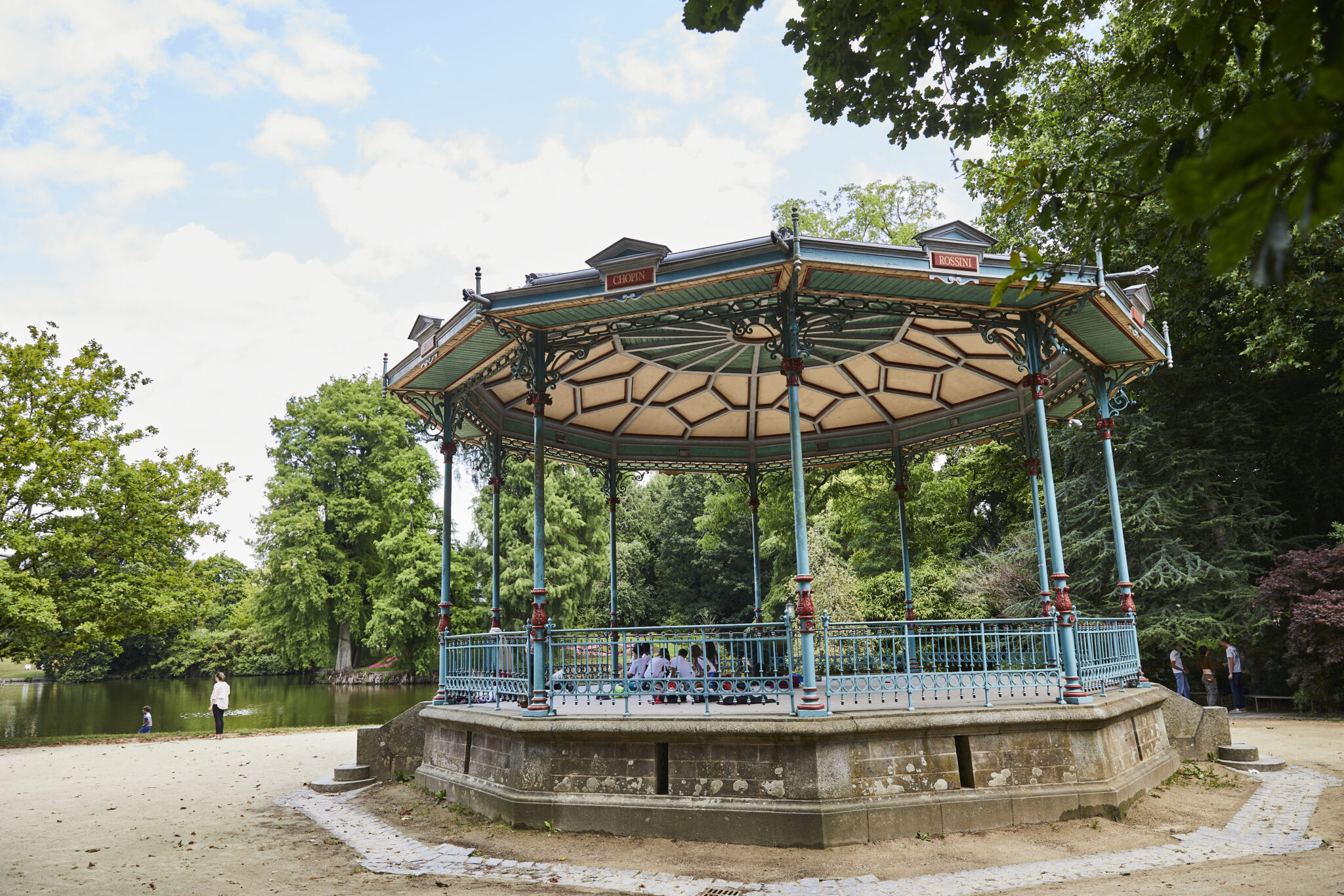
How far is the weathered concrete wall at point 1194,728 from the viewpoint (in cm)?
1116

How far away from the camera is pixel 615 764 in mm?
7746

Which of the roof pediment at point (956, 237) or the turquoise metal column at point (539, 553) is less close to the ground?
the roof pediment at point (956, 237)

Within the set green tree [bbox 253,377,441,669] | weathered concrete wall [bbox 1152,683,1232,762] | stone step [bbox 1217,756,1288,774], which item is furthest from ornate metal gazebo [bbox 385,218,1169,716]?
green tree [bbox 253,377,441,669]

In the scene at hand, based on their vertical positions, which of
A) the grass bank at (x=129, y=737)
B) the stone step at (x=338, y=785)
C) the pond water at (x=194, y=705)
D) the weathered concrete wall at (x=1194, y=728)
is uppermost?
the weathered concrete wall at (x=1194, y=728)

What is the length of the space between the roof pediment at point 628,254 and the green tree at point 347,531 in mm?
26832

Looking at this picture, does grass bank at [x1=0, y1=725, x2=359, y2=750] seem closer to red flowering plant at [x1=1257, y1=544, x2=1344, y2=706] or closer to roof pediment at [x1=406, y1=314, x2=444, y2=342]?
roof pediment at [x1=406, y1=314, x2=444, y2=342]

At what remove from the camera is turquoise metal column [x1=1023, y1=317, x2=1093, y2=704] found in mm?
8219

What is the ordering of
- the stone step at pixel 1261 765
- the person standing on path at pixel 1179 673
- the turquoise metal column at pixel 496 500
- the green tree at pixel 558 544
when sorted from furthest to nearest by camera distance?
the green tree at pixel 558 544, the person standing on path at pixel 1179 673, the turquoise metal column at pixel 496 500, the stone step at pixel 1261 765

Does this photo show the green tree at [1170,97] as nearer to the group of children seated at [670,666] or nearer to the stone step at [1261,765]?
the group of children seated at [670,666]

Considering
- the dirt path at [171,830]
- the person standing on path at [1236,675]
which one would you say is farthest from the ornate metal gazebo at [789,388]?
the person standing on path at [1236,675]

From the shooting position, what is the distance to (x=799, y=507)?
27.3 ft

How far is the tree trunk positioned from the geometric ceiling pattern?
27.0 m

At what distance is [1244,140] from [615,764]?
7291mm

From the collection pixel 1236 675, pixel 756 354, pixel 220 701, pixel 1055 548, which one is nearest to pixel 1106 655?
pixel 1055 548
